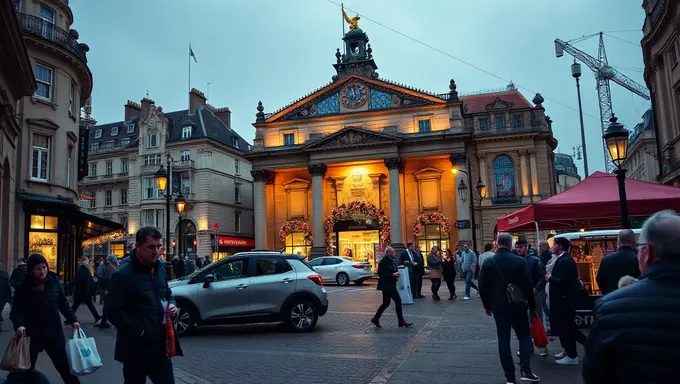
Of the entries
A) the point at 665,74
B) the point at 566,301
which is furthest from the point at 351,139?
the point at 566,301

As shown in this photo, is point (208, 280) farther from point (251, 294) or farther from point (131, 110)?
point (131, 110)

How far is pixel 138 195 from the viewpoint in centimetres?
5288

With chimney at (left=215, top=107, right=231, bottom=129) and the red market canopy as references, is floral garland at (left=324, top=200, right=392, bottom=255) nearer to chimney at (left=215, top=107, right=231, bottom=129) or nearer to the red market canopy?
chimney at (left=215, top=107, right=231, bottom=129)

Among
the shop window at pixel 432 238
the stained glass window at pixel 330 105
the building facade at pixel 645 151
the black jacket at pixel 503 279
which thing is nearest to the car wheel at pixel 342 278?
the shop window at pixel 432 238

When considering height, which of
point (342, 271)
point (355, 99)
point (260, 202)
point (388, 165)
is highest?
point (355, 99)

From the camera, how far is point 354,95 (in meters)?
47.1

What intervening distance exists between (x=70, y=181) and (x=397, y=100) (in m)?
28.6

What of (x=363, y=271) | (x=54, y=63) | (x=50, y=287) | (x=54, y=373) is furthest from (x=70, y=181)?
(x=50, y=287)

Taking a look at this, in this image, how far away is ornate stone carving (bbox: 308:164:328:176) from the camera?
45.3 metres

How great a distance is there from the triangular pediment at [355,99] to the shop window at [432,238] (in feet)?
35.6

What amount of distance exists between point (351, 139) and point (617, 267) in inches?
1500

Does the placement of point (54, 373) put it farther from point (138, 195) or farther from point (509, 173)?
point (138, 195)

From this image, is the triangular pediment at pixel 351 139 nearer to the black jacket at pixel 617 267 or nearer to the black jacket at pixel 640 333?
the black jacket at pixel 617 267

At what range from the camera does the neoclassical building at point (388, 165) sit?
43.9 m
